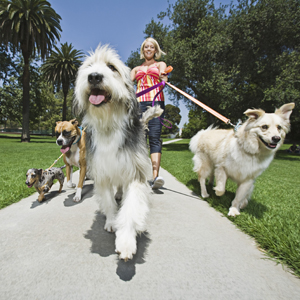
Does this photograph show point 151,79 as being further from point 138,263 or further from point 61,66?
point 61,66

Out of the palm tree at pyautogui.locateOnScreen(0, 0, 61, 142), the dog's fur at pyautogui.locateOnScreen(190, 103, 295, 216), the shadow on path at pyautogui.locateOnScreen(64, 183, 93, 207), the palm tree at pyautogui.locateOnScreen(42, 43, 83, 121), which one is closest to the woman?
the dog's fur at pyautogui.locateOnScreen(190, 103, 295, 216)

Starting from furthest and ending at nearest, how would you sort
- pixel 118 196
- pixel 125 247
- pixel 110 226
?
pixel 118 196
pixel 110 226
pixel 125 247

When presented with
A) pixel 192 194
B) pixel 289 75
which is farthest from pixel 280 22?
pixel 192 194

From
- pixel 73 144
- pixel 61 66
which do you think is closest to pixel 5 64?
pixel 61 66

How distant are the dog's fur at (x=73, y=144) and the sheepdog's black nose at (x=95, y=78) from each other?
1687 mm

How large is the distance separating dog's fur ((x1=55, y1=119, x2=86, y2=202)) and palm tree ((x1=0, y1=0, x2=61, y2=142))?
24.0 metres

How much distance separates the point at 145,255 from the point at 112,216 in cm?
71

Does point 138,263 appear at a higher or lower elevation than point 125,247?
lower

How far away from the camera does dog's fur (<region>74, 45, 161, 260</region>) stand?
6.73 feet

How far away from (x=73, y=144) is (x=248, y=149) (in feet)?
9.34

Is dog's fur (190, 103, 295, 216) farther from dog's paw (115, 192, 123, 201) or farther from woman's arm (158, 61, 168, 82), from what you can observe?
dog's paw (115, 192, 123, 201)

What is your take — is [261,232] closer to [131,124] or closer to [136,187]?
[136,187]

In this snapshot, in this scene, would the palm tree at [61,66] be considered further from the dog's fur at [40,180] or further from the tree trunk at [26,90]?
the dog's fur at [40,180]

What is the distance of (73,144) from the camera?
12.2ft
